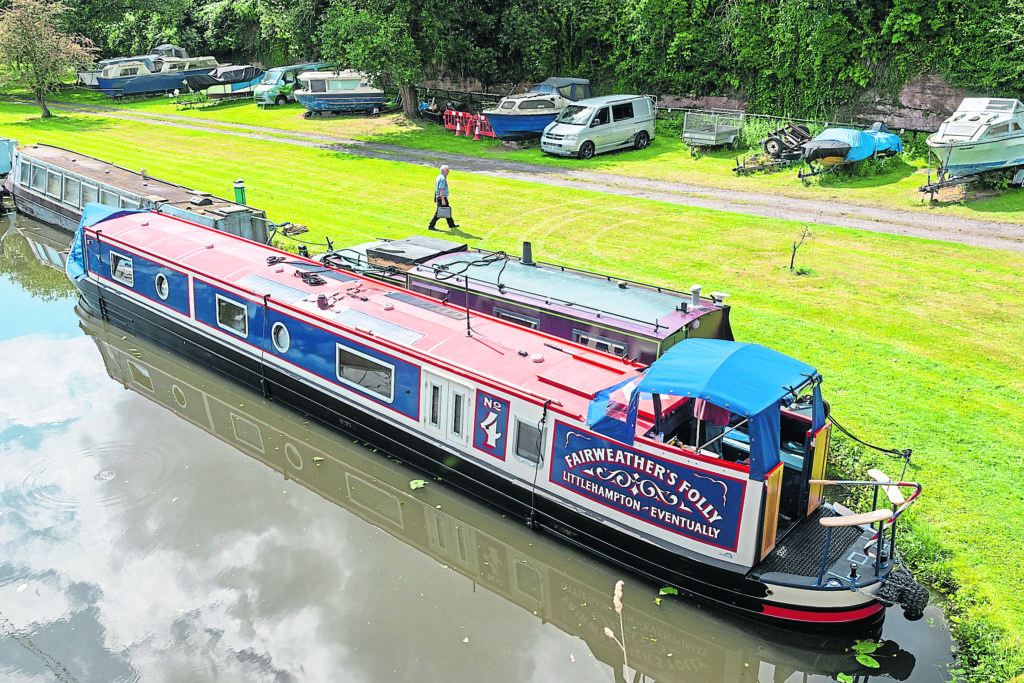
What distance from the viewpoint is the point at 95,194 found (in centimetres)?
1986

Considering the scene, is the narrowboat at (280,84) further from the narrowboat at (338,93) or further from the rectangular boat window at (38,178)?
the rectangular boat window at (38,178)

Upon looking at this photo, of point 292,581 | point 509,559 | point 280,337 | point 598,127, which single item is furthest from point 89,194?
point 509,559

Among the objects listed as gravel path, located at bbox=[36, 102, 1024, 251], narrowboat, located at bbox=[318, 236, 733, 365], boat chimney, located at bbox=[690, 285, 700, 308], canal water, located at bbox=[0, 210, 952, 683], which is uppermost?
boat chimney, located at bbox=[690, 285, 700, 308]

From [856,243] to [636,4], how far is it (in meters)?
17.5

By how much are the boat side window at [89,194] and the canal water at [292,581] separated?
8431mm

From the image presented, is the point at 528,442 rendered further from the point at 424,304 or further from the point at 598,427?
the point at 424,304

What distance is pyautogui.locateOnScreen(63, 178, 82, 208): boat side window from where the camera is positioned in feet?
67.3

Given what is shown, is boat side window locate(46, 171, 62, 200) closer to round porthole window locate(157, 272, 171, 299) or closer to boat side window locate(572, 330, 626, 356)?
round porthole window locate(157, 272, 171, 299)

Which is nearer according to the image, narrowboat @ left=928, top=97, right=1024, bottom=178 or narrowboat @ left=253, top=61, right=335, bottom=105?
narrowboat @ left=928, top=97, right=1024, bottom=178

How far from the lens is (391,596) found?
9070mm

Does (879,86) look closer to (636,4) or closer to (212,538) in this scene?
(636,4)

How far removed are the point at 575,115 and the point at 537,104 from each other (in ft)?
6.58

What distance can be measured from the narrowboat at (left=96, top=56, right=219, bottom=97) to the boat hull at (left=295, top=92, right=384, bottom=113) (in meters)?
12.3

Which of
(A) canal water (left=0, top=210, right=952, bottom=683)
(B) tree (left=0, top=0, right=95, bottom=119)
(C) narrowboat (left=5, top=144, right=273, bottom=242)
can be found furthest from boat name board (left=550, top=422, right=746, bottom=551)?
(B) tree (left=0, top=0, right=95, bottom=119)
